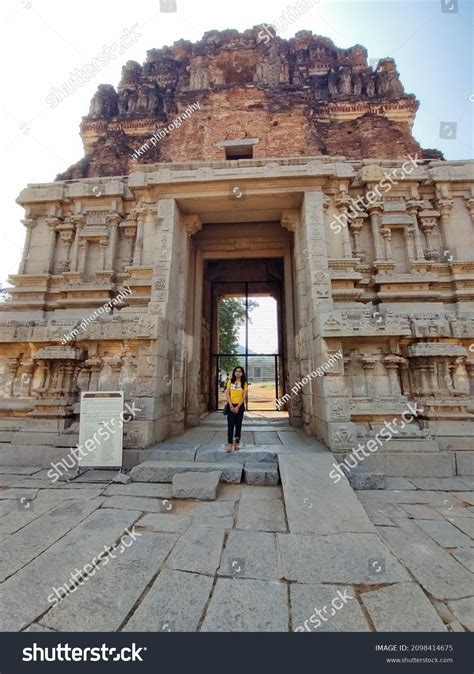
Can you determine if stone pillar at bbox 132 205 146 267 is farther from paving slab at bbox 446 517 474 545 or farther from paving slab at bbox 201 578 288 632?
paving slab at bbox 446 517 474 545

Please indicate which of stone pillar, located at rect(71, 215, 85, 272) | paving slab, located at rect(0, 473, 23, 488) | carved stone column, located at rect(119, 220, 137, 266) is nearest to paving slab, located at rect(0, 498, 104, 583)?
paving slab, located at rect(0, 473, 23, 488)

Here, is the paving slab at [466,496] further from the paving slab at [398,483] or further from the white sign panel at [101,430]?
the white sign panel at [101,430]

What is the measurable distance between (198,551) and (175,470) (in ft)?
5.64

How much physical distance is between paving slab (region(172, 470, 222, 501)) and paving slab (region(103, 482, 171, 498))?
0.19m

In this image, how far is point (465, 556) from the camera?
2.69 m

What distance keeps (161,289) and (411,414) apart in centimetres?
528

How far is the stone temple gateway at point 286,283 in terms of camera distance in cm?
516

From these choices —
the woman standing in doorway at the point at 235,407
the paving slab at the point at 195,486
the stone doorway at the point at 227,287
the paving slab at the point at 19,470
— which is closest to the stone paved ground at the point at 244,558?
the paving slab at the point at 195,486

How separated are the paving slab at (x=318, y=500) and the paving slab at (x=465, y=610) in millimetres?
Result: 889

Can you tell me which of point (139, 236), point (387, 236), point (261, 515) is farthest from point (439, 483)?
point (139, 236)

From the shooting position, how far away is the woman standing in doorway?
5.20m

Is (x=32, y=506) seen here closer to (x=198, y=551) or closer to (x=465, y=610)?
(x=198, y=551)
